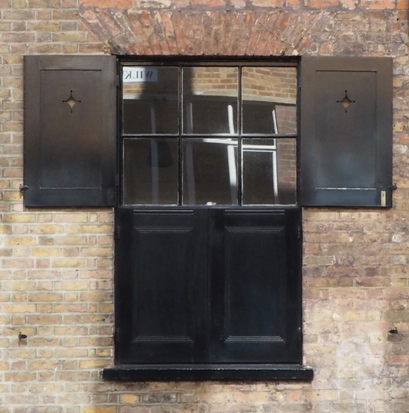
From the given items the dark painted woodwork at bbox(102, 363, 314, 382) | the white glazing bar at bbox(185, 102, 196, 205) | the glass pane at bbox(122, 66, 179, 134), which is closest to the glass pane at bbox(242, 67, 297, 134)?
the white glazing bar at bbox(185, 102, 196, 205)

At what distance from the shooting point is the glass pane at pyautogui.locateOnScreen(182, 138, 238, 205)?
14.3 ft

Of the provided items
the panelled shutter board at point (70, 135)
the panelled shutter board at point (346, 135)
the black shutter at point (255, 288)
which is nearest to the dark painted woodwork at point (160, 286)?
the black shutter at point (255, 288)

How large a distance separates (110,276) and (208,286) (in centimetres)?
72

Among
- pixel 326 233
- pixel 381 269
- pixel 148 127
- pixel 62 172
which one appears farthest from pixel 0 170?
pixel 381 269

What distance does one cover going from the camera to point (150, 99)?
4.36 metres

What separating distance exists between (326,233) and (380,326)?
795 millimetres

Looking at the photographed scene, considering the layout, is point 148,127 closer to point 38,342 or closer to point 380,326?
point 38,342

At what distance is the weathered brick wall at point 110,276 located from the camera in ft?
13.9

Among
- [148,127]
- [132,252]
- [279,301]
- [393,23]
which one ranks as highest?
[393,23]

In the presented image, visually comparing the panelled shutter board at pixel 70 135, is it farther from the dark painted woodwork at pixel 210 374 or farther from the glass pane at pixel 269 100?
the dark painted woodwork at pixel 210 374

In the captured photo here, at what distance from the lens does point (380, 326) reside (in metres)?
A: 4.29

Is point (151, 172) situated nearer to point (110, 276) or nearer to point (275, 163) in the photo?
point (110, 276)

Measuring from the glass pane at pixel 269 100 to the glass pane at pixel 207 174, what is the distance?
9.7 inches

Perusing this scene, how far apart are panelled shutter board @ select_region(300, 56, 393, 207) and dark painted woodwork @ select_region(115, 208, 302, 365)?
352 millimetres
